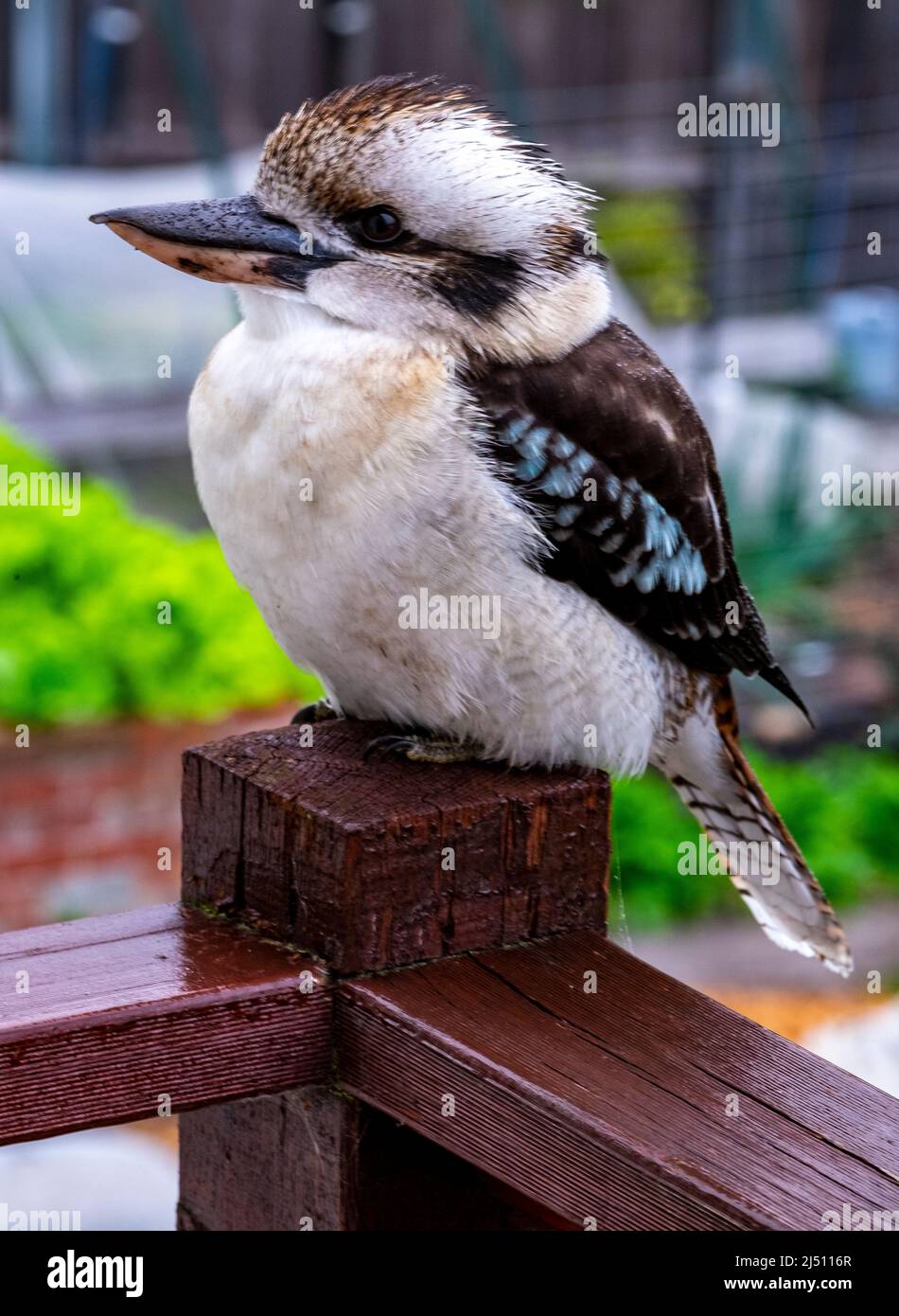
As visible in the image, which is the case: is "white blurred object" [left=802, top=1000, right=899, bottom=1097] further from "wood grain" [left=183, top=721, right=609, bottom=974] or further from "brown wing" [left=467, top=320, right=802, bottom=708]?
"wood grain" [left=183, top=721, right=609, bottom=974]

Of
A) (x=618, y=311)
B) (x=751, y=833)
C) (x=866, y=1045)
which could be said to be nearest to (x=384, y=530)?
(x=751, y=833)

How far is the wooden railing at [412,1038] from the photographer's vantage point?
127cm

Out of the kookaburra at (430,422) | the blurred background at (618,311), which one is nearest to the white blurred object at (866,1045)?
the blurred background at (618,311)

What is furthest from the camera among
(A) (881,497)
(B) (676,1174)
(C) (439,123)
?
(A) (881,497)

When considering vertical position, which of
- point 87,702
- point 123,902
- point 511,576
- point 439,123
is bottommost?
point 123,902

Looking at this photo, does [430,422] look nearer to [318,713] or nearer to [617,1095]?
[318,713]

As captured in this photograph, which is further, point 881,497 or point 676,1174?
point 881,497

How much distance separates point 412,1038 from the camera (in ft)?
4.49

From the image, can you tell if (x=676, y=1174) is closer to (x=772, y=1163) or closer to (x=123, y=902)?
(x=772, y=1163)

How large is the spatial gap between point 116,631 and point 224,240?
262 centimetres

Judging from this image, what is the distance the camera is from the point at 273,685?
4496mm
